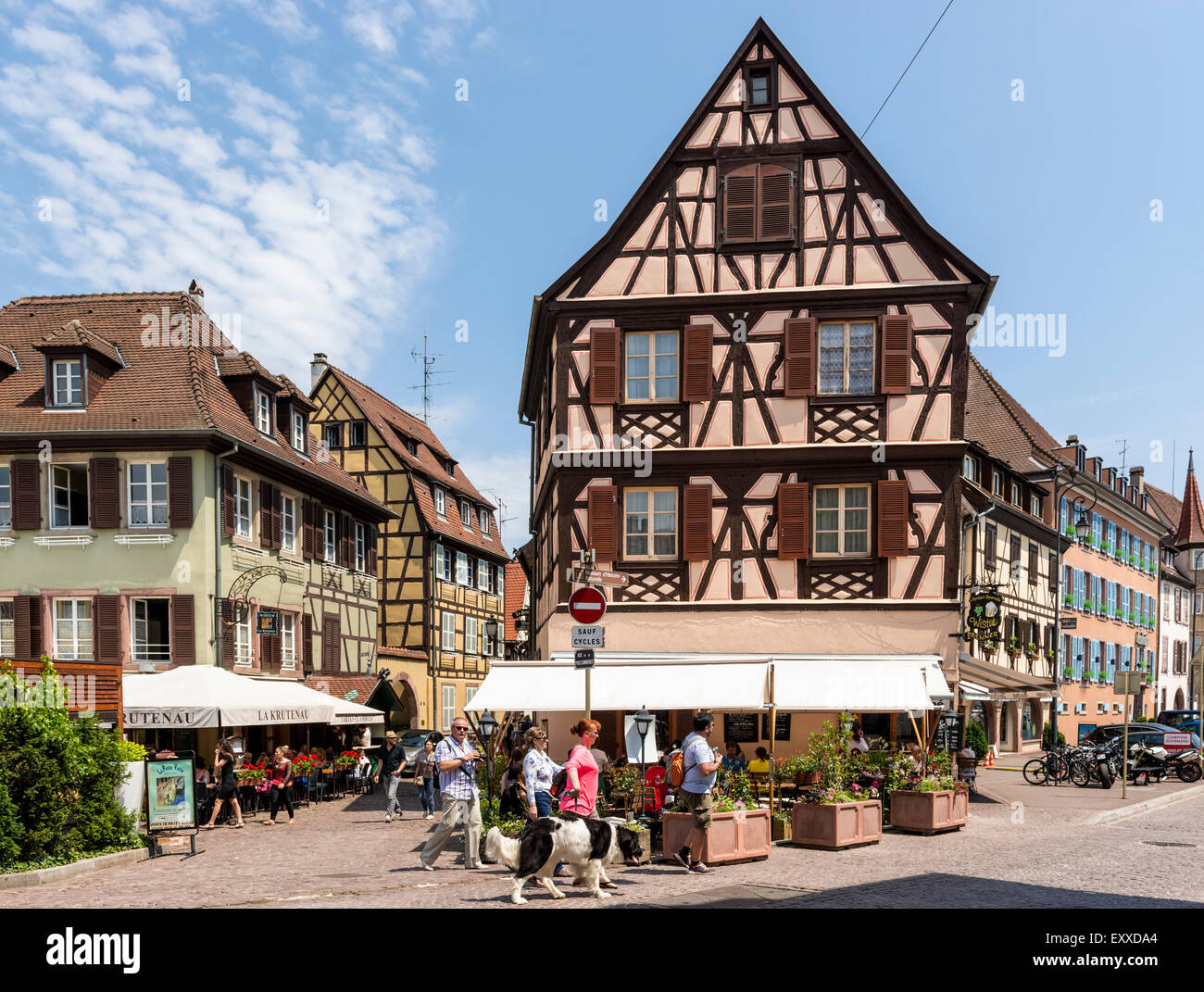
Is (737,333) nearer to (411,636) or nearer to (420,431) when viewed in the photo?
(411,636)

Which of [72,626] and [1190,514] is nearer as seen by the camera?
[72,626]

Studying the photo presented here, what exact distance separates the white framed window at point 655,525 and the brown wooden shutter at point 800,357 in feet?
10.3

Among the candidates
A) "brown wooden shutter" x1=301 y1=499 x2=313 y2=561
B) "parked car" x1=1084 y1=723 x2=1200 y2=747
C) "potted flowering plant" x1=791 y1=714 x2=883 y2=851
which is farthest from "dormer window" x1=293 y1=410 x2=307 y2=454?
"parked car" x1=1084 y1=723 x2=1200 y2=747

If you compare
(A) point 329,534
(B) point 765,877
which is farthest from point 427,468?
(B) point 765,877

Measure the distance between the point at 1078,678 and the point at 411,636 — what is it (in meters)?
26.8

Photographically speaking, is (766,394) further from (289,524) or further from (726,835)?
(289,524)

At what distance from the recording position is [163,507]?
26219 millimetres

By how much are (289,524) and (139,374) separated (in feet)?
18.2

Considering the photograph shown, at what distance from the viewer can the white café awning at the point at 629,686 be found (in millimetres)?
17547

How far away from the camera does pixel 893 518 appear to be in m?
22.5

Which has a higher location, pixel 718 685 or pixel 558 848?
pixel 718 685

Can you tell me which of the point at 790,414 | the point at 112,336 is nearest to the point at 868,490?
the point at 790,414

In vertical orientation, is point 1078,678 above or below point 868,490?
below

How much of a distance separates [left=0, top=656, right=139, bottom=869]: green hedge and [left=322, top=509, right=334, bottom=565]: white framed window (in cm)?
1798
